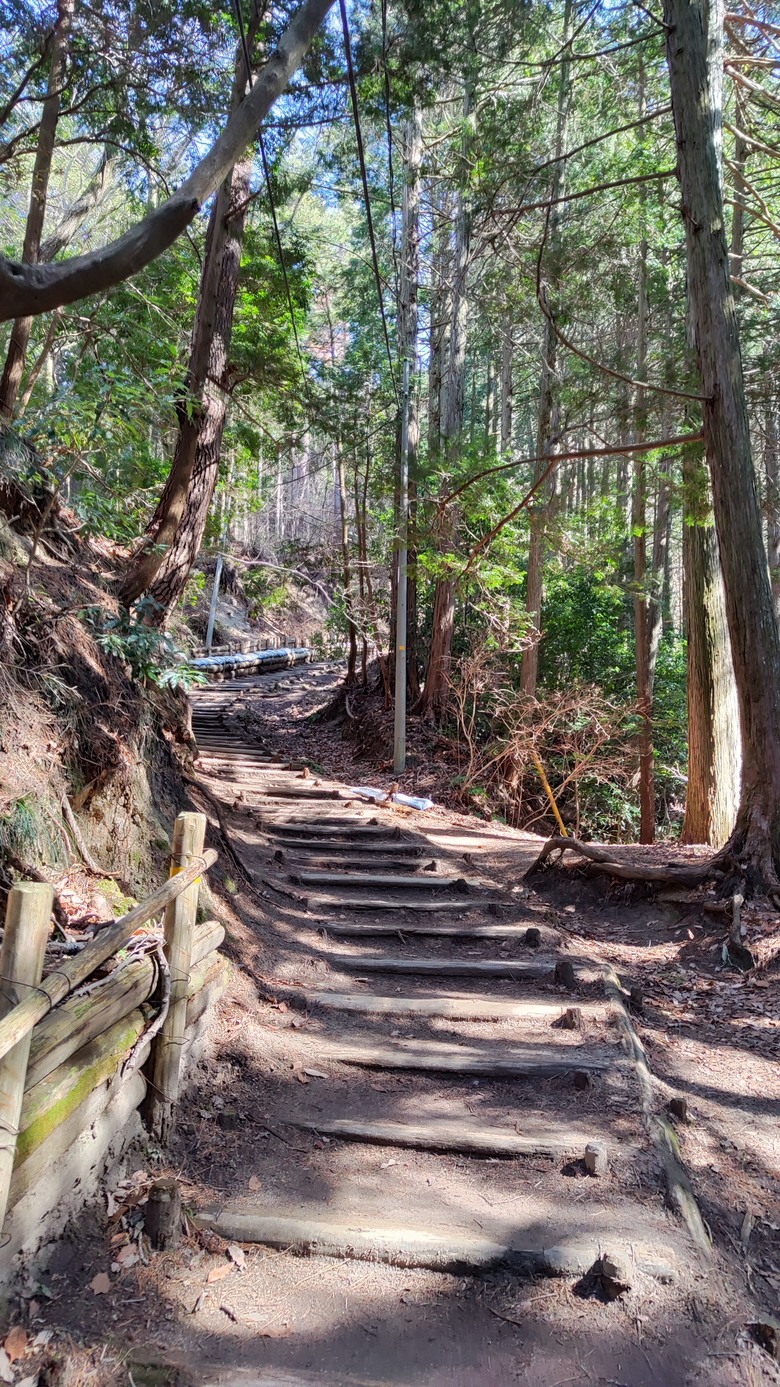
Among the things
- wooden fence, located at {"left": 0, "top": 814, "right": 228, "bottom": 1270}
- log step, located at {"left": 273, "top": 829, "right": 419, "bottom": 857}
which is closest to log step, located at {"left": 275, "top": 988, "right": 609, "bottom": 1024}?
wooden fence, located at {"left": 0, "top": 814, "right": 228, "bottom": 1270}

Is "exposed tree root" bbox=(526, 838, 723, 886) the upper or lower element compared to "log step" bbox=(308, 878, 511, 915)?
upper

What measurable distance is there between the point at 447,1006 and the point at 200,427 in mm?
5240

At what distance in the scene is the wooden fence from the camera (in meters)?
2.26

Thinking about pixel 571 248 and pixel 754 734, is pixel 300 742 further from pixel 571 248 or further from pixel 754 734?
pixel 754 734

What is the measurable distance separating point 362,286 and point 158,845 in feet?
72.3

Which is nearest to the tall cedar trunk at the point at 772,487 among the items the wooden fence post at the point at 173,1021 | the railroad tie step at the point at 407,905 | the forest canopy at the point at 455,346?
the forest canopy at the point at 455,346

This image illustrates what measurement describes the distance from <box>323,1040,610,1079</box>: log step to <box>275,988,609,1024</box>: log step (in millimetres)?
355

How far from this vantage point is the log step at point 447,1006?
489 centimetres

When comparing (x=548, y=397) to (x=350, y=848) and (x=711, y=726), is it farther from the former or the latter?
(x=350, y=848)

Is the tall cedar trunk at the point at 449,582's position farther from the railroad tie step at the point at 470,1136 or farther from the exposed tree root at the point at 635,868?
the railroad tie step at the point at 470,1136

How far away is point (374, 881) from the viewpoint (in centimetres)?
754

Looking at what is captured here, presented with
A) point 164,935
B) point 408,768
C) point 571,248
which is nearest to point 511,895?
point 164,935

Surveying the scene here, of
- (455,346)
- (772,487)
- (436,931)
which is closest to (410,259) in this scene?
(455,346)

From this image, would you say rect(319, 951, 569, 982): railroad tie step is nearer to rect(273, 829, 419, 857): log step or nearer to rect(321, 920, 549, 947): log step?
rect(321, 920, 549, 947): log step
